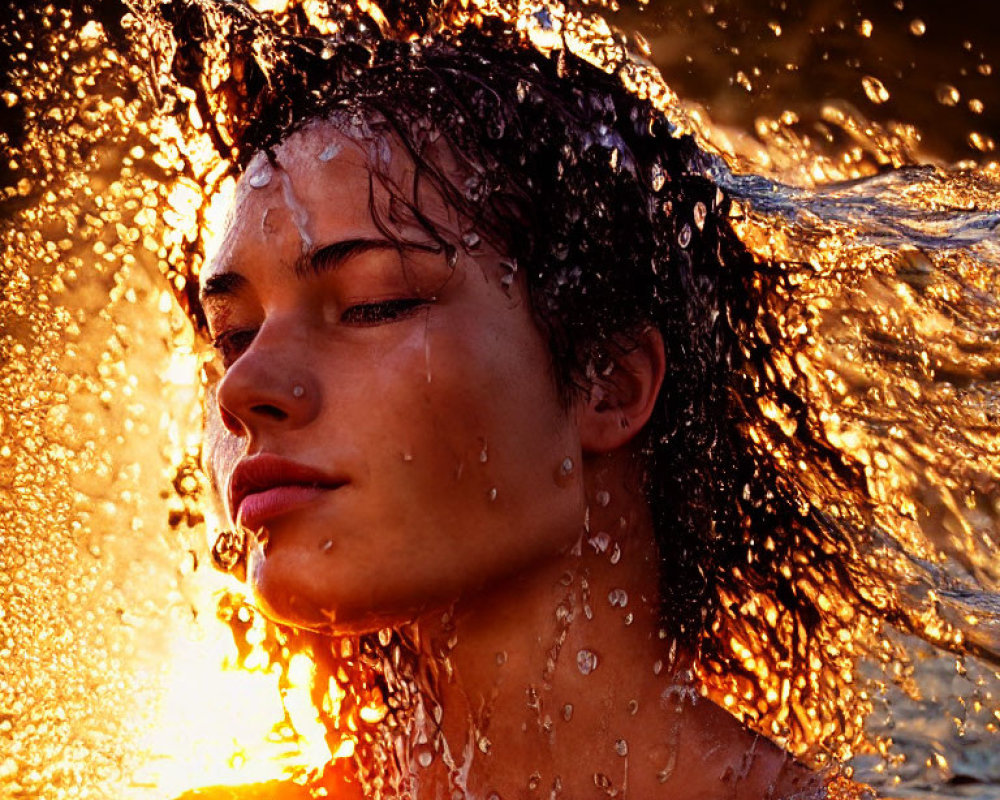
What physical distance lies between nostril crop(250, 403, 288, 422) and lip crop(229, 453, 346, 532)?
0.05 meters

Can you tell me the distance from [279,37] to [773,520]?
1304 millimetres

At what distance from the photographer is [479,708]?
6.99 ft

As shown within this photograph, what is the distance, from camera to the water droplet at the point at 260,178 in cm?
212

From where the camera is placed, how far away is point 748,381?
2.56 m

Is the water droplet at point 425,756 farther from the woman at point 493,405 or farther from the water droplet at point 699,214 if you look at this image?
the water droplet at point 699,214

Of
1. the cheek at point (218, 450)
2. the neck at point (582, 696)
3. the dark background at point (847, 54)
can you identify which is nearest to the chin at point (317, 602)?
the neck at point (582, 696)

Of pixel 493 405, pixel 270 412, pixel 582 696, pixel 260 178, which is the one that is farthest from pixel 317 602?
pixel 260 178

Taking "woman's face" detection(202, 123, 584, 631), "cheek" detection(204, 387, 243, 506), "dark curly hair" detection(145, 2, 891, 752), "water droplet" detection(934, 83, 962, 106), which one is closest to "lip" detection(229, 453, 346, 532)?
"woman's face" detection(202, 123, 584, 631)

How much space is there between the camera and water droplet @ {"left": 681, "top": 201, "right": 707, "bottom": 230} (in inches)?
95.0

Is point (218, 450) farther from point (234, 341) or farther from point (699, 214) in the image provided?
point (699, 214)

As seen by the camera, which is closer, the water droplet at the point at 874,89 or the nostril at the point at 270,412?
the nostril at the point at 270,412

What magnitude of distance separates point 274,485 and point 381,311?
0.29 meters

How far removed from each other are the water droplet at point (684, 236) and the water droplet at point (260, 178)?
72cm

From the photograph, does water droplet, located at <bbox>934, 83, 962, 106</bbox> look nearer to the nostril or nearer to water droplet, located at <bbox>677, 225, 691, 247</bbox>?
water droplet, located at <bbox>677, 225, 691, 247</bbox>
